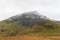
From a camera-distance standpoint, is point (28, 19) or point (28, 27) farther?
point (28, 19)

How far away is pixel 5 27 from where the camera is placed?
32.6 metres

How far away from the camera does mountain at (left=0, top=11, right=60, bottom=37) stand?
101 ft

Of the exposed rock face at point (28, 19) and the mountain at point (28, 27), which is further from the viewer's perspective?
the exposed rock face at point (28, 19)

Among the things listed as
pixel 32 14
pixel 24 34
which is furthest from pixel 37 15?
pixel 24 34

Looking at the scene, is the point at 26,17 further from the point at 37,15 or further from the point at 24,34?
→ the point at 24,34

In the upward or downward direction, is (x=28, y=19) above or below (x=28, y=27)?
above

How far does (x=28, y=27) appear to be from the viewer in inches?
1304

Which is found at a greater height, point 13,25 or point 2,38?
point 13,25

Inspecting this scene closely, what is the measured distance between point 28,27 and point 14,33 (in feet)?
12.9

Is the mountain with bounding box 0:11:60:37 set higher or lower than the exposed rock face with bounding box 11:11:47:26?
lower

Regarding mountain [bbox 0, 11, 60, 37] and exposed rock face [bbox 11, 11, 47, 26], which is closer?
mountain [bbox 0, 11, 60, 37]

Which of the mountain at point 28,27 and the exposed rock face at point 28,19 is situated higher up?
the exposed rock face at point 28,19

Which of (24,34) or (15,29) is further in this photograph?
(15,29)

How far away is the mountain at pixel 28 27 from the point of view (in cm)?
3092
